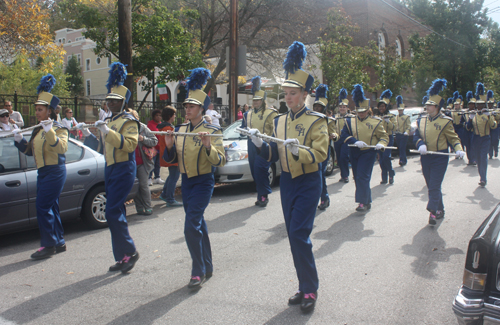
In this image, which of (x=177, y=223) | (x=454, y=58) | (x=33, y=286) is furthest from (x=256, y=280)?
(x=454, y=58)

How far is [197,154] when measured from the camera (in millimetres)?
4398

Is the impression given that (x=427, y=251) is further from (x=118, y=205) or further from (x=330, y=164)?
(x=330, y=164)

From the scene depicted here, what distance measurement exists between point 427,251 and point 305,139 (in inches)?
108

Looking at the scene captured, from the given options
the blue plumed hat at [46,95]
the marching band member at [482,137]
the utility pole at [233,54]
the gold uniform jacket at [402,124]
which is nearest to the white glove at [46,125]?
the blue plumed hat at [46,95]

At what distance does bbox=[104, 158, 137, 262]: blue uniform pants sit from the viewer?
4.75 metres

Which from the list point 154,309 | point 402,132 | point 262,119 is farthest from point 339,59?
point 154,309

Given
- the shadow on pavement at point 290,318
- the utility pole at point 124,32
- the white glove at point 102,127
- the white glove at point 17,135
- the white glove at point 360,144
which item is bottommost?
the shadow on pavement at point 290,318

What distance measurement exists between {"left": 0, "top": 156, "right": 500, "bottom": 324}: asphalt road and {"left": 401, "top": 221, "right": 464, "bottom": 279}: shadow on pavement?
0.5 inches

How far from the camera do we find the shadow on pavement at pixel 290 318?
359 cm

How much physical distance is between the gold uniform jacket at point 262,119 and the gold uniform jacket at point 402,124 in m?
7.92

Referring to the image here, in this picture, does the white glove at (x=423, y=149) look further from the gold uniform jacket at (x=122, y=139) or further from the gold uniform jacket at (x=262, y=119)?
the gold uniform jacket at (x=122, y=139)

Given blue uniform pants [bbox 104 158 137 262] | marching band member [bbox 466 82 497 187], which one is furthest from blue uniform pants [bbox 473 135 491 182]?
blue uniform pants [bbox 104 158 137 262]

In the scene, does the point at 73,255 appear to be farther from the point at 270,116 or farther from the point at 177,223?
the point at 270,116

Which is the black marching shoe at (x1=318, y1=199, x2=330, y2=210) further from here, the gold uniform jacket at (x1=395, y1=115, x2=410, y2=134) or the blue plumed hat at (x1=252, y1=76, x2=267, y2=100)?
the gold uniform jacket at (x1=395, y1=115, x2=410, y2=134)
